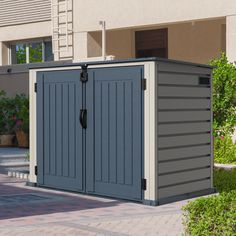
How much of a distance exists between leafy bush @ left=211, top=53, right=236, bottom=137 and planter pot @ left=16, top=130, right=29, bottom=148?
9482mm

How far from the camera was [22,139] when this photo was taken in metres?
22.1

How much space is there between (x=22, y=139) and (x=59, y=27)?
4601 millimetres

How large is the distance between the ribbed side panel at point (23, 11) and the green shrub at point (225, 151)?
10790 millimetres

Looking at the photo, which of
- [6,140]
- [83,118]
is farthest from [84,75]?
[6,140]

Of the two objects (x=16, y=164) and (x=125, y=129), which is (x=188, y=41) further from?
(x=125, y=129)

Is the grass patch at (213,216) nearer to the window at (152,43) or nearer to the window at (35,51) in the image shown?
the window at (152,43)

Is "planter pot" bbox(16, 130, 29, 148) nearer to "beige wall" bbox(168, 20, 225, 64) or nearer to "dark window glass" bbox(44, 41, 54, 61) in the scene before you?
"dark window glass" bbox(44, 41, 54, 61)

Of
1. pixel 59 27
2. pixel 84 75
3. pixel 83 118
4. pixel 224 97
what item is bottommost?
pixel 83 118

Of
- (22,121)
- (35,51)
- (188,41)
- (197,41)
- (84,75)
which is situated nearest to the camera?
(84,75)

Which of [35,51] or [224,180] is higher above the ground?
[35,51]

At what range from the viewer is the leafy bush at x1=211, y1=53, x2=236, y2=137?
536 inches

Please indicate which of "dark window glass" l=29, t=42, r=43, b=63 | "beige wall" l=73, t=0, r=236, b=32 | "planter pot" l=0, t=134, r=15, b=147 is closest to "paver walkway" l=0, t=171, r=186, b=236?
"beige wall" l=73, t=0, r=236, b=32

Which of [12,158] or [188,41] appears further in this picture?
[188,41]

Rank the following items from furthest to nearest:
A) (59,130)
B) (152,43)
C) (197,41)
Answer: (152,43), (197,41), (59,130)
